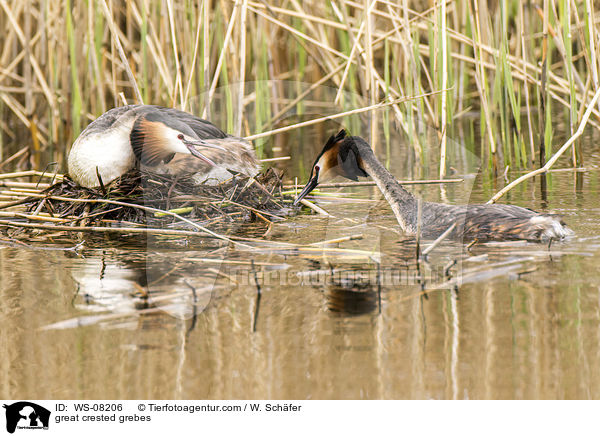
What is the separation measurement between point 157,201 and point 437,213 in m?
1.47

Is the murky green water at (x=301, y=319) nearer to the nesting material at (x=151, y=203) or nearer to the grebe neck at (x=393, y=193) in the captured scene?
the grebe neck at (x=393, y=193)

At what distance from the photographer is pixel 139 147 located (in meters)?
4.39

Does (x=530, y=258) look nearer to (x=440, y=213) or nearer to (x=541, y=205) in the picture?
(x=440, y=213)

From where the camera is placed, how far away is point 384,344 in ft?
7.97

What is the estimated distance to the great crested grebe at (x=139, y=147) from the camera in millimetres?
4348

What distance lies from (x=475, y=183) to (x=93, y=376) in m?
3.43

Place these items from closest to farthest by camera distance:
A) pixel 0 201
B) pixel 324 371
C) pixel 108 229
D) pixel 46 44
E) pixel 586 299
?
1. pixel 324 371
2. pixel 586 299
3. pixel 108 229
4. pixel 0 201
5. pixel 46 44

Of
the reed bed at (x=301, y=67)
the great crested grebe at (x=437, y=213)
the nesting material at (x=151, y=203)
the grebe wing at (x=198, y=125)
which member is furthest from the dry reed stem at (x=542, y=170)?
the grebe wing at (x=198, y=125)

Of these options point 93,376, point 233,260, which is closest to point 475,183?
point 233,260

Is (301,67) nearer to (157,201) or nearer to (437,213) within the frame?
(157,201)

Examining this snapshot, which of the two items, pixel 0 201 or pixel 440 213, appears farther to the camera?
pixel 0 201

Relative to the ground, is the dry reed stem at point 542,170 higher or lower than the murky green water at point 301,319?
higher
